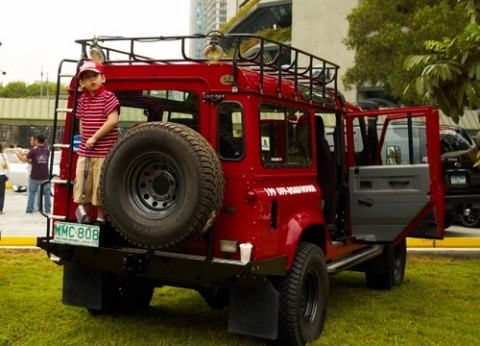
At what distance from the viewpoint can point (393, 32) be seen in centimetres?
2138

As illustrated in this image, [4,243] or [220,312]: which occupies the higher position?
[4,243]

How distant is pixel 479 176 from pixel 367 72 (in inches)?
522

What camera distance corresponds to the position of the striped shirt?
4.85 metres

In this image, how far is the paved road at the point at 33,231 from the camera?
958cm

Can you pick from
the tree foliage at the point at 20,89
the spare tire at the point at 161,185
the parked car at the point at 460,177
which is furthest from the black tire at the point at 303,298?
the tree foliage at the point at 20,89

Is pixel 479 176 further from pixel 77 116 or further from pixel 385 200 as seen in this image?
pixel 77 116

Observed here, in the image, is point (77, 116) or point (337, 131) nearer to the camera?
point (77, 116)

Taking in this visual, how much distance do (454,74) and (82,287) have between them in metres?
3.58

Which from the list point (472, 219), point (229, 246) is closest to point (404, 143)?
point (229, 246)

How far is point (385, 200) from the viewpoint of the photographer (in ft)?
21.4

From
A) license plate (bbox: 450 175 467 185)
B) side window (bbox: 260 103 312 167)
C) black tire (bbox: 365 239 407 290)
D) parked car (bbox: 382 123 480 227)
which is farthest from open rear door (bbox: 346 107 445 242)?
license plate (bbox: 450 175 467 185)

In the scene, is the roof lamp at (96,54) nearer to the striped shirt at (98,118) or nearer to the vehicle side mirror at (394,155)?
the striped shirt at (98,118)

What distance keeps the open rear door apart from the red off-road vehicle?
88cm

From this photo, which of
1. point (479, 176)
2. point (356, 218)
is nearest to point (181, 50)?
point (356, 218)
